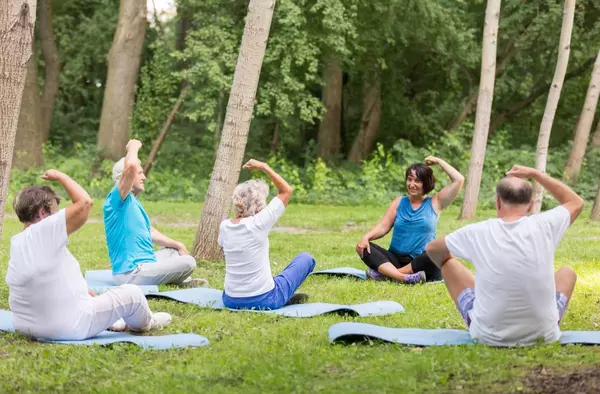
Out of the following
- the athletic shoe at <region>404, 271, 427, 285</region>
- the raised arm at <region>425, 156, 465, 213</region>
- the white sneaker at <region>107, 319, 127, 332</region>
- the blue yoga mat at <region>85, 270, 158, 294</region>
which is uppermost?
the raised arm at <region>425, 156, 465, 213</region>

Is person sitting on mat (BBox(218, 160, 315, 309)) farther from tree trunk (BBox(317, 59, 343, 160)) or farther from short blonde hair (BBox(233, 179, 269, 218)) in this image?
tree trunk (BBox(317, 59, 343, 160))

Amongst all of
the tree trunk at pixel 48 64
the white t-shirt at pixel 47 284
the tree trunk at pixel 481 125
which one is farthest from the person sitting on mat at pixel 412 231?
the tree trunk at pixel 48 64

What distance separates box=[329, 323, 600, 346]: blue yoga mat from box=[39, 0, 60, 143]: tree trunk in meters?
24.0

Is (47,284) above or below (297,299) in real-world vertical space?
above

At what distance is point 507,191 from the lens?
5.88m

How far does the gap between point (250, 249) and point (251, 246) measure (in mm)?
28

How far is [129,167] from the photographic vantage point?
26.2 feet

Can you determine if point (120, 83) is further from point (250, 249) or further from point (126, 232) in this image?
point (250, 249)

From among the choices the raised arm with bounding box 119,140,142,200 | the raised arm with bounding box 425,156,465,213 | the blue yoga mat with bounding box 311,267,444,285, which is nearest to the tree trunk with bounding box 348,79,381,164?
the blue yoga mat with bounding box 311,267,444,285

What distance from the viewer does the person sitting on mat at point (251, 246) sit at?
7.66 m

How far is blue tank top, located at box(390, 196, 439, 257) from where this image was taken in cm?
984

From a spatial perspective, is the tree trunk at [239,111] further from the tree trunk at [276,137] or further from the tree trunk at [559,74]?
the tree trunk at [276,137]

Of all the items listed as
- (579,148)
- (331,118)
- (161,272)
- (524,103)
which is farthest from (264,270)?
(524,103)

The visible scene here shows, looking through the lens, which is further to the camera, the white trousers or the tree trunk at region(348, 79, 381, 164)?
the tree trunk at region(348, 79, 381, 164)
